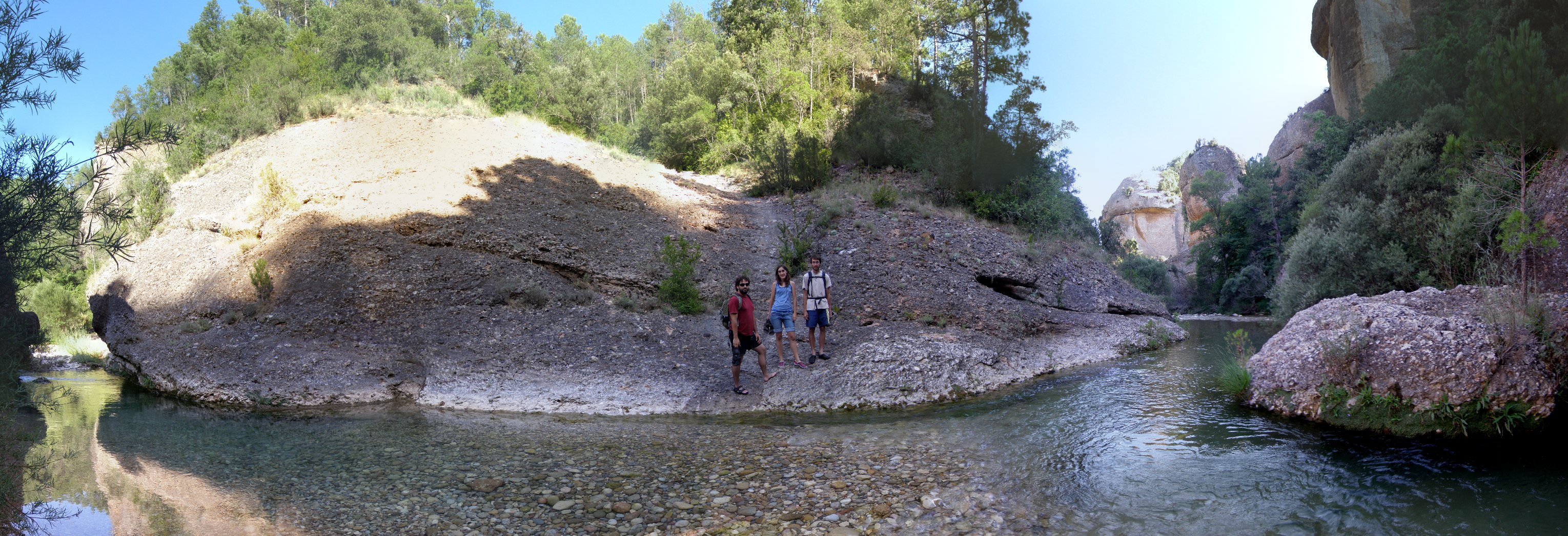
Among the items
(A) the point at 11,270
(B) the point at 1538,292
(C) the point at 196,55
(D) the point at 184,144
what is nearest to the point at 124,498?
(A) the point at 11,270

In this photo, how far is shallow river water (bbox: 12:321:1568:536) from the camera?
4.82 m

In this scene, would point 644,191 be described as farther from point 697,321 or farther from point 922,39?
point 922,39

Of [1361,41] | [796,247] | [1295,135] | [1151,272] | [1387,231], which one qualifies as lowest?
[1151,272]

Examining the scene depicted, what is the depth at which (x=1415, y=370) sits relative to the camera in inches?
271

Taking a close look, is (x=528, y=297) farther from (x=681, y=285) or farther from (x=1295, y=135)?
(x=1295, y=135)

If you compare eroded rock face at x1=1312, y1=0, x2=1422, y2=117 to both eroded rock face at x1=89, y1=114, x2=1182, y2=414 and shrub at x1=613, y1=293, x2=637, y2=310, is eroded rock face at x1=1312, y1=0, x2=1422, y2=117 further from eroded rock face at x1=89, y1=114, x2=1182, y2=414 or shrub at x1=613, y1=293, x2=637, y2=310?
shrub at x1=613, y1=293, x2=637, y2=310

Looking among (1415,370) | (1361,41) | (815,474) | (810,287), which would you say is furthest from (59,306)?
(1361,41)

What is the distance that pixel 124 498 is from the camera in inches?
226

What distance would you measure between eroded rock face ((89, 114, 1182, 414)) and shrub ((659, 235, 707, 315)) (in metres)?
0.39

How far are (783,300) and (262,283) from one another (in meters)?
10.6

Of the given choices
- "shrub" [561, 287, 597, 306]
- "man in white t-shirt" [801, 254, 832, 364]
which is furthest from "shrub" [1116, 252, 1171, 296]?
"shrub" [561, 287, 597, 306]

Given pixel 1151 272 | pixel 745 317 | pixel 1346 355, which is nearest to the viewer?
pixel 1346 355

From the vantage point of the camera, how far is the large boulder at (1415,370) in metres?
6.53

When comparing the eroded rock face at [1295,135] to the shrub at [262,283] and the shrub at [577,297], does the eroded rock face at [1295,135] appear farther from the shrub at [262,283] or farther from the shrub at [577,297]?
the shrub at [262,283]
